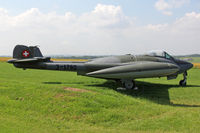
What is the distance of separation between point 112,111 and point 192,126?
341 centimetres

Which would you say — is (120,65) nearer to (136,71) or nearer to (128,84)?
(128,84)

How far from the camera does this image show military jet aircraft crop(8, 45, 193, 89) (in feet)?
41.3

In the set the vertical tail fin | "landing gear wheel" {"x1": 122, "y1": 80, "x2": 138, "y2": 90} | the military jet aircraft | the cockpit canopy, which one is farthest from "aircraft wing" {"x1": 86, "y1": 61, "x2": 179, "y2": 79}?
the vertical tail fin

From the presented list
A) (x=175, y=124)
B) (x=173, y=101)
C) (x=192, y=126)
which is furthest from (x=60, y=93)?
(x=173, y=101)

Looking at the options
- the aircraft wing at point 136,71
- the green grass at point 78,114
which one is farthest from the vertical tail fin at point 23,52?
the aircraft wing at point 136,71

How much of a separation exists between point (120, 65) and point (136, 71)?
1834mm

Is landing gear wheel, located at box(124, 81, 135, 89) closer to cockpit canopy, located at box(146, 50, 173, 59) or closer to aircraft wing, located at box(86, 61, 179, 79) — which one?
aircraft wing, located at box(86, 61, 179, 79)

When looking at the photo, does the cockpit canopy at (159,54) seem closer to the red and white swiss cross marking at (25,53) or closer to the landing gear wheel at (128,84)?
the landing gear wheel at (128,84)

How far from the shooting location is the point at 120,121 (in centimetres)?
729

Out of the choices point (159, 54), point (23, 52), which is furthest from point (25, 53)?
point (159, 54)

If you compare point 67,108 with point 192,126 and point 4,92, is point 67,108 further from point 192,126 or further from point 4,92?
point 192,126

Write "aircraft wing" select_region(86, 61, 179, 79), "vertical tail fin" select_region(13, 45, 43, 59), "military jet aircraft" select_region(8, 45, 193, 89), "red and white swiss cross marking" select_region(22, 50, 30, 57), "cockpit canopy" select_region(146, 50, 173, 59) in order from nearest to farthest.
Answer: "aircraft wing" select_region(86, 61, 179, 79)
"military jet aircraft" select_region(8, 45, 193, 89)
"cockpit canopy" select_region(146, 50, 173, 59)
"vertical tail fin" select_region(13, 45, 43, 59)
"red and white swiss cross marking" select_region(22, 50, 30, 57)

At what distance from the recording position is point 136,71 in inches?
492

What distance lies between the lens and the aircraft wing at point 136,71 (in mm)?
12414
